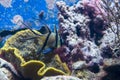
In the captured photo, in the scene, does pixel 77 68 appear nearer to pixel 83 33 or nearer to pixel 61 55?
pixel 61 55

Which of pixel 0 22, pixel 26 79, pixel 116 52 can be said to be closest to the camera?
pixel 26 79

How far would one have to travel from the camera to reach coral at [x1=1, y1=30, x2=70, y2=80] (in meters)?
4.04

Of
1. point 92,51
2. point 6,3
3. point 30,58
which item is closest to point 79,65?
point 92,51

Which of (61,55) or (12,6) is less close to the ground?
(12,6)

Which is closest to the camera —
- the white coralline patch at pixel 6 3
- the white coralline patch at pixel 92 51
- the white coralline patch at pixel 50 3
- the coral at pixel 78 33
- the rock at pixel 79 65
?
the rock at pixel 79 65

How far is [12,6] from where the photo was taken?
19.2ft

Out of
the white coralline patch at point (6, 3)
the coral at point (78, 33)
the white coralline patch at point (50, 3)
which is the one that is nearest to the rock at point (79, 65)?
the coral at point (78, 33)

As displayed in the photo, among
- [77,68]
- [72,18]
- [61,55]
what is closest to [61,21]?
[72,18]

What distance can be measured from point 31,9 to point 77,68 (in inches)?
86.5

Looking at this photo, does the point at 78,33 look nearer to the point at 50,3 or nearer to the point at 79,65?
the point at 79,65

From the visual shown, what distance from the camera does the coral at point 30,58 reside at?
404 cm

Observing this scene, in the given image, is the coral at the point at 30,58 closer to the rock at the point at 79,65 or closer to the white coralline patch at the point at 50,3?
the rock at the point at 79,65

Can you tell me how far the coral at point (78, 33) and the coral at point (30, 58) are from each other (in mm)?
247

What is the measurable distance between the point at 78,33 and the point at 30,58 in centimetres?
119
